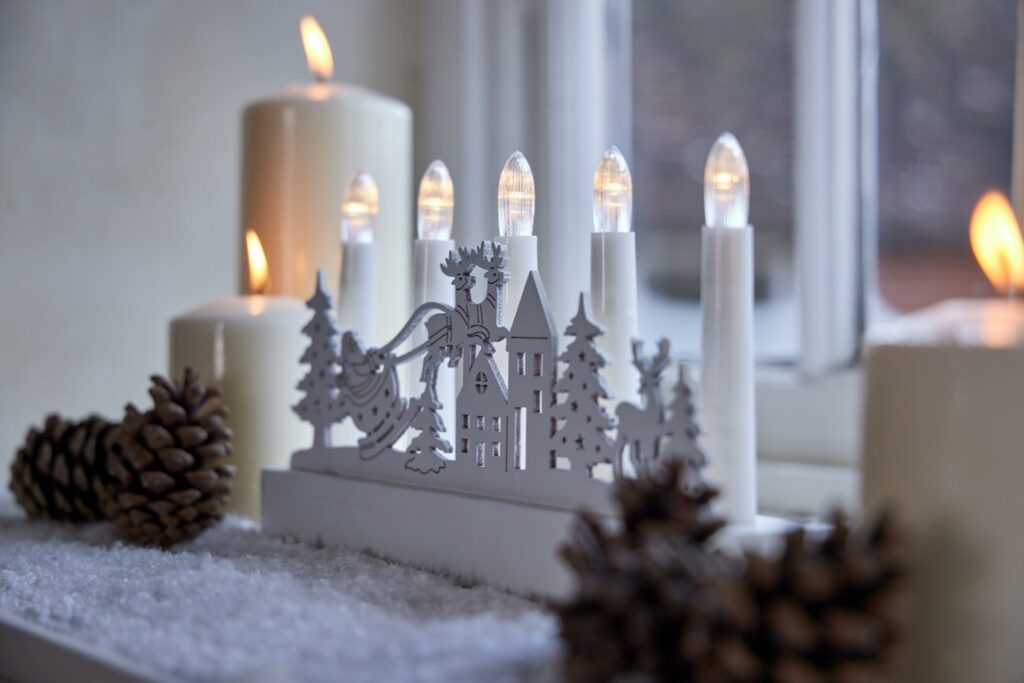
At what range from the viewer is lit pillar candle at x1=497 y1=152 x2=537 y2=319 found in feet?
1.87

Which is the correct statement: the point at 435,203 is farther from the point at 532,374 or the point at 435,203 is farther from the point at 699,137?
the point at 699,137

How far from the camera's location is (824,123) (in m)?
1.00

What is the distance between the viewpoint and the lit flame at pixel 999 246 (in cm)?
41

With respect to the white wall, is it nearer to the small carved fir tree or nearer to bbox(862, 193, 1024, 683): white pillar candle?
the small carved fir tree

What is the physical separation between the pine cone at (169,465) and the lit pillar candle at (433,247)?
13 centimetres

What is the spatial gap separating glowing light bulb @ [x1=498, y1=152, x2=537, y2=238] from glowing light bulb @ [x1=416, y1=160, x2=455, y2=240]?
61 mm

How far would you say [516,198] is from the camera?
1.88 ft

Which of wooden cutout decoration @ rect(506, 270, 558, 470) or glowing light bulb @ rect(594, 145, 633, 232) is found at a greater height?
glowing light bulb @ rect(594, 145, 633, 232)

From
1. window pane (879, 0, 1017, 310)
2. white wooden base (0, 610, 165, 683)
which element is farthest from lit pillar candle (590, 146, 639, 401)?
window pane (879, 0, 1017, 310)

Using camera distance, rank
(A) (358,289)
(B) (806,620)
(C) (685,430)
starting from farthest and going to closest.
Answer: (A) (358,289) < (C) (685,430) < (B) (806,620)

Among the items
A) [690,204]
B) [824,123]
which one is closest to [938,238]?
[824,123]

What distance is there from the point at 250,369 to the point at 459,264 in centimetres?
22

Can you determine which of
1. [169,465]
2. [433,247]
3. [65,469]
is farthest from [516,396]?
[65,469]

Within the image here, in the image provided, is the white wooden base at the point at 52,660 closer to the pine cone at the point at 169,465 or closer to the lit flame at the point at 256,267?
the pine cone at the point at 169,465
